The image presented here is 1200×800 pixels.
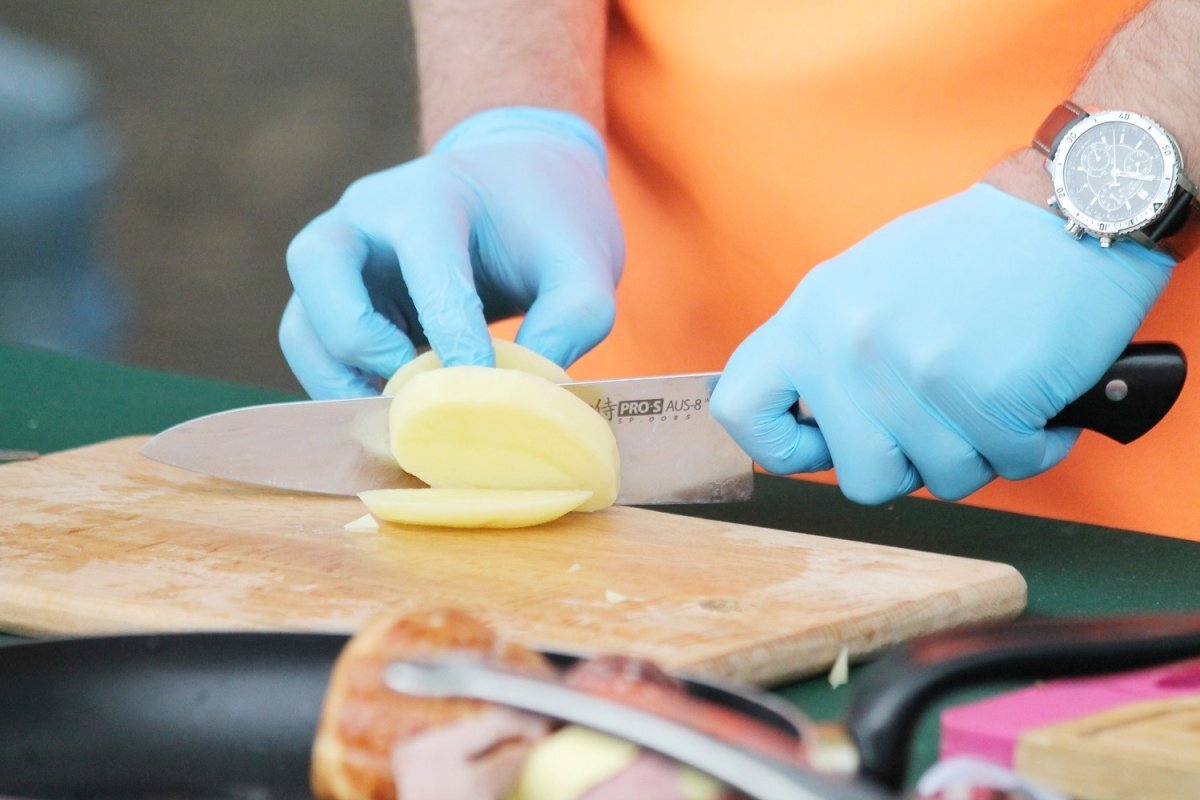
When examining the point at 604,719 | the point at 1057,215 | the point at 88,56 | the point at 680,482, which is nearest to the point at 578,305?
the point at 680,482

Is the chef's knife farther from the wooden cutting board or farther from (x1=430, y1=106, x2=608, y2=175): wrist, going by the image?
(x1=430, y1=106, x2=608, y2=175): wrist

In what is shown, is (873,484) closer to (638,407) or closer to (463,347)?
(638,407)

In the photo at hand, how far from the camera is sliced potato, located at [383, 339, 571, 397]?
1566mm

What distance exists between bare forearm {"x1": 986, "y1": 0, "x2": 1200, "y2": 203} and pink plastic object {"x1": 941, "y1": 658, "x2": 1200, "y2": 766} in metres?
0.66

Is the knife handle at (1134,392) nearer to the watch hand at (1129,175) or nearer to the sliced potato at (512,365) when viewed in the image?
the watch hand at (1129,175)

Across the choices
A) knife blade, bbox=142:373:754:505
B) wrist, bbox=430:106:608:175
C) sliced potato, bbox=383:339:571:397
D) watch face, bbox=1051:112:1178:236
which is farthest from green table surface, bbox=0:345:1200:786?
wrist, bbox=430:106:608:175

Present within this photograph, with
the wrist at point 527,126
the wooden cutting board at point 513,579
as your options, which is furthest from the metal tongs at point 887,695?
the wrist at point 527,126

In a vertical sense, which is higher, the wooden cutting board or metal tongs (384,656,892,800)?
metal tongs (384,656,892,800)

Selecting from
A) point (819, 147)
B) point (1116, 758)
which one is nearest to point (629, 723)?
point (1116, 758)

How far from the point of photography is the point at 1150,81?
138 centimetres

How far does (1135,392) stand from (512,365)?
2.20 ft

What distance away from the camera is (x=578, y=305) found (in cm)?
164

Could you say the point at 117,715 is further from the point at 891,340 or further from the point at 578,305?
the point at 578,305

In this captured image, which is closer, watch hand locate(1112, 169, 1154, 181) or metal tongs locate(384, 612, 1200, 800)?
metal tongs locate(384, 612, 1200, 800)
